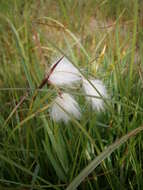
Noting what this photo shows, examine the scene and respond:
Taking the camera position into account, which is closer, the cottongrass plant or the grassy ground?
the cottongrass plant

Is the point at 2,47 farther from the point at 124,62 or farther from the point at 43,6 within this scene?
the point at 124,62

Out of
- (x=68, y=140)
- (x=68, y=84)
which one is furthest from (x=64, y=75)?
(x=68, y=140)

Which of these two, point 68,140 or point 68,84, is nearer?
point 68,84

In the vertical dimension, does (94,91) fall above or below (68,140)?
above

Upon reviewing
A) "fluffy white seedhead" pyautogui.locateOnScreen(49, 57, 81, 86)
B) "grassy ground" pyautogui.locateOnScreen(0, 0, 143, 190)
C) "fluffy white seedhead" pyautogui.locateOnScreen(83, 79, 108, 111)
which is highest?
"fluffy white seedhead" pyautogui.locateOnScreen(49, 57, 81, 86)

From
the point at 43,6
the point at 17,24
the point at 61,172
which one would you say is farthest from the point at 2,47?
the point at 61,172

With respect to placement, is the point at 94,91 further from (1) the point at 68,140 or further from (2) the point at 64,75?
(1) the point at 68,140

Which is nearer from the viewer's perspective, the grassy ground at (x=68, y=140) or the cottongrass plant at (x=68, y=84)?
the cottongrass plant at (x=68, y=84)

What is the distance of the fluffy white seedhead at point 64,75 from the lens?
1.82 ft

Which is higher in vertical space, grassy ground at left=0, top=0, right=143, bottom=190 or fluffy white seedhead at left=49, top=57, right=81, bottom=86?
fluffy white seedhead at left=49, top=57, right=81, bottom=86

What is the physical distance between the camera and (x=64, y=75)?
0.59 meters

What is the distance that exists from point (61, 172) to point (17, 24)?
2.91ft

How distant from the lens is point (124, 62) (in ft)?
3.56

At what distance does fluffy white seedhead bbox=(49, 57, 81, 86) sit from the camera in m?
0.55
